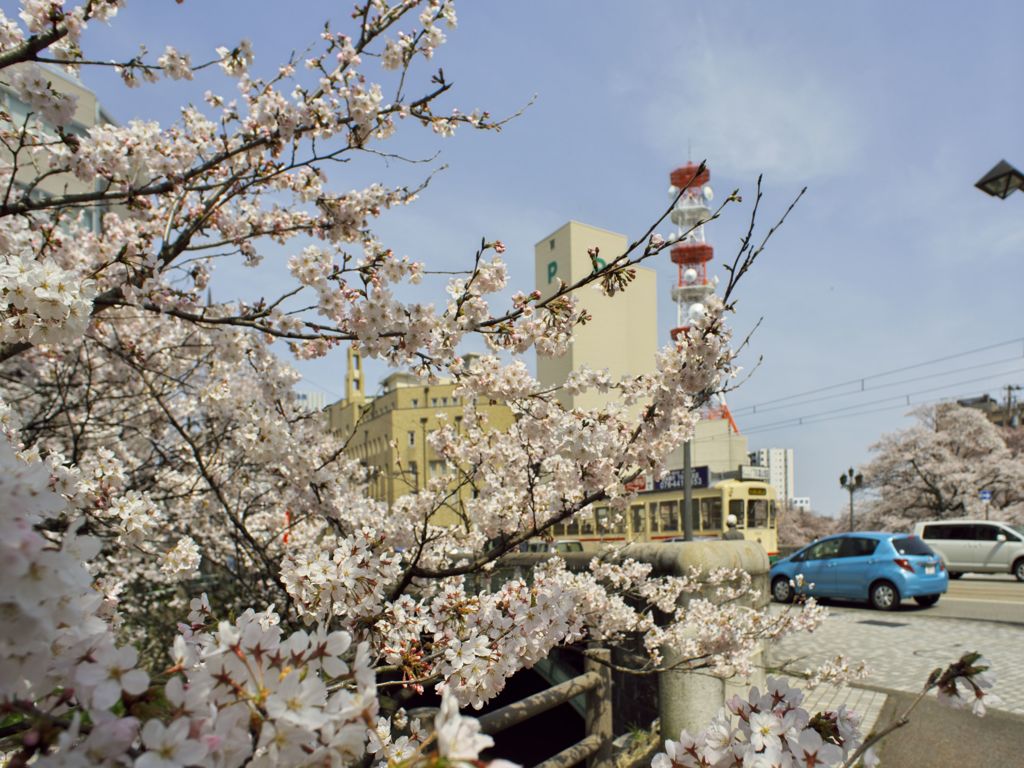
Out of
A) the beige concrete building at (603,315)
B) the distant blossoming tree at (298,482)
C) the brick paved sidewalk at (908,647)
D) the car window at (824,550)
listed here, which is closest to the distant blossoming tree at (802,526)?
the beige concrete building at (603,315)

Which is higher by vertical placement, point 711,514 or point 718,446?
point 718,446

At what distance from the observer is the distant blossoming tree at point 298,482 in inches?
36.8

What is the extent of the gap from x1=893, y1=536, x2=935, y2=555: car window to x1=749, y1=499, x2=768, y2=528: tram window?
5594 mm

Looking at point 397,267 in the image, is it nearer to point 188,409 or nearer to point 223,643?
point 223,643

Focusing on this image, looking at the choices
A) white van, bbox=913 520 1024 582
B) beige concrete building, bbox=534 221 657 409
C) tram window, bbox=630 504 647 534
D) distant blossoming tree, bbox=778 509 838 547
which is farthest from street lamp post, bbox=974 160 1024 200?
beige concrete building, bbox=534 221 657 409

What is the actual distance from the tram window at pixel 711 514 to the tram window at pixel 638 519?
206 centimetres

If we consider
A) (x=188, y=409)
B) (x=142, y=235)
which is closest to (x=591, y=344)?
A: (x=188, y=409)

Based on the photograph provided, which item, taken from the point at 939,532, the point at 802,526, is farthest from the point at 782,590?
the point at 802,526

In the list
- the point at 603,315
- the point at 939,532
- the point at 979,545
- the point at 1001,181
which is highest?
the point at 603,315

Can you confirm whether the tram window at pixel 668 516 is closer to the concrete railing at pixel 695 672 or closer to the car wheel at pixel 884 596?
the car wheel at pixel 884 596

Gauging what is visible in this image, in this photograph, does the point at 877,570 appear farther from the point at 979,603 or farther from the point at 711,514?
the point at 711,514

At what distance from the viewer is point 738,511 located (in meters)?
19.9

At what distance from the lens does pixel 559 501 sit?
5.07 meters

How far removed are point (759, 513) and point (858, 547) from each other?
16.8 feet
